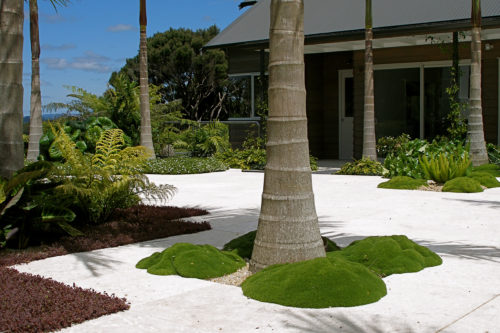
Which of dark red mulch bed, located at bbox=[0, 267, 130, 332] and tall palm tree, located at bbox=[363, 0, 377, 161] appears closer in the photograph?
dark red mulch bed, located at bbox=[0, 267, 130, 332]

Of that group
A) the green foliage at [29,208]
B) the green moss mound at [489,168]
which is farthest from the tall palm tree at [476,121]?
the green foliage at [29,208]

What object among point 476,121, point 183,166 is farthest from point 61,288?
point 183,166

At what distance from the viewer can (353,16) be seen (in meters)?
16.5

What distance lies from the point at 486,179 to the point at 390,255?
6693 mm

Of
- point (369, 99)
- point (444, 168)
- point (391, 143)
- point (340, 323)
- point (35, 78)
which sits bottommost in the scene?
point (340, 323)

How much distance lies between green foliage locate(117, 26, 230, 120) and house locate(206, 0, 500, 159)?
2037 cm

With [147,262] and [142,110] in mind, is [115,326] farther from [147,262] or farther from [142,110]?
[142,110]

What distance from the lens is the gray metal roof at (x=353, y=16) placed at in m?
14.3

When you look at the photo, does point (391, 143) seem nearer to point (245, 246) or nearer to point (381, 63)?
point (381, 63)

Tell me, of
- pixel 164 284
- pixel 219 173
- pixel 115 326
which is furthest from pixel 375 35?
pixel 115 326

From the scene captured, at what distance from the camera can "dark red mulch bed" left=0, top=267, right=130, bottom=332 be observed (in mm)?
3951

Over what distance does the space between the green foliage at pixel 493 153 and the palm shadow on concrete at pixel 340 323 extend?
1103 centimetres

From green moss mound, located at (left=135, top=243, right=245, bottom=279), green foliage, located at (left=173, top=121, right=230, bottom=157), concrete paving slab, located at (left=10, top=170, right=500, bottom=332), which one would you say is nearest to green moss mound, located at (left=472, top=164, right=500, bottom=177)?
concrete paving slab, located at (left=10, top=170, right=500, bottom=332)

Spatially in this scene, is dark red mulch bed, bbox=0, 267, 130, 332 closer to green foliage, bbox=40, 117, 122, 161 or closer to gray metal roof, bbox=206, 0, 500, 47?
gray metal roof, bbox=206, 0, 500, 47
